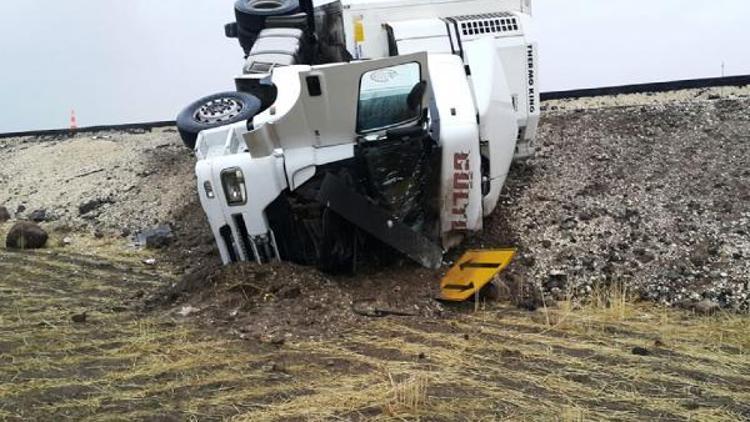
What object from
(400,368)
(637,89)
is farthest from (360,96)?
(637,89)

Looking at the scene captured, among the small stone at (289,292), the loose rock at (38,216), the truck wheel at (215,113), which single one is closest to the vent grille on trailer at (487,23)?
the truck wheel at (215,113)

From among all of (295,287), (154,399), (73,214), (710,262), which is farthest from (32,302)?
(710,262)

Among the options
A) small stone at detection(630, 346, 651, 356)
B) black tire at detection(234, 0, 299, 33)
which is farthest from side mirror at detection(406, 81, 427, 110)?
black tire at detection(234, 0, 299, 33)

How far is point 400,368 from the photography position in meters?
4.77

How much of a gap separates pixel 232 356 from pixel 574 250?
316 cm

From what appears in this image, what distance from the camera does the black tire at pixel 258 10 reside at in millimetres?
8680

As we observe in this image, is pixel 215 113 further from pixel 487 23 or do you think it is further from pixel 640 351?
pixel 640 351

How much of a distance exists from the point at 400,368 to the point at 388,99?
2.43 metres

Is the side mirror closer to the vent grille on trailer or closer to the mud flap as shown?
the mud flap

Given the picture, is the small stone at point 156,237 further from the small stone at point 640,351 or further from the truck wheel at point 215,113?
the small stone at point 640,351

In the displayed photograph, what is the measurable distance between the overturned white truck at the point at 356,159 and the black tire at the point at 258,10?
1.75 m

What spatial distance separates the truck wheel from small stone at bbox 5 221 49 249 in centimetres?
228

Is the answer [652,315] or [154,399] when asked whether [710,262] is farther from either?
[154,399]

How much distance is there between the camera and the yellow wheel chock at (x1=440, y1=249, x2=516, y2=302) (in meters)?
6.15
